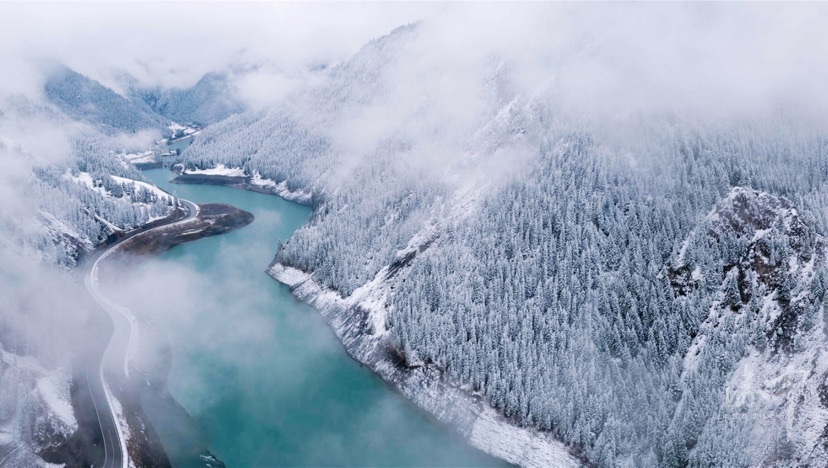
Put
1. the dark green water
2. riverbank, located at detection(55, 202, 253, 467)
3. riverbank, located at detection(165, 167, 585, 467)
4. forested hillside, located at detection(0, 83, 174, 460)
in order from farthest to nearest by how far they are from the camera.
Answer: the dark green water → riverbank, located at detection(165, 167, 585, 467) → riverbank, located at detection(55, 202, 253, 467) → forested hillside, located at detection(0, 83, 174, 460)

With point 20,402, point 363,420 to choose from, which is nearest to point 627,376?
point 363,420

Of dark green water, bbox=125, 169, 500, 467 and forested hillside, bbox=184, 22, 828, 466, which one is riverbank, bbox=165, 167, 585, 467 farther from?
forested hillside, bbox=184, 22, 828, 466

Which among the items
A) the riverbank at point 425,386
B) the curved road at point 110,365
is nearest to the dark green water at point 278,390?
the riverbank at point 425,386

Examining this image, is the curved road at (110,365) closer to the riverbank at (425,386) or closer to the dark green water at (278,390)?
the dark green water at (278,390)

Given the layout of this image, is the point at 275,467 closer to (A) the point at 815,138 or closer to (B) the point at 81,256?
(B) the point at 81,256

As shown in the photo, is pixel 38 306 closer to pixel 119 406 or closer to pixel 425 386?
pixel 119 406

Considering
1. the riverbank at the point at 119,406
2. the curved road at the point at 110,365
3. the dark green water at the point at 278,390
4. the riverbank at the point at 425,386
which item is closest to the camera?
the riverbank at the point at 119,406

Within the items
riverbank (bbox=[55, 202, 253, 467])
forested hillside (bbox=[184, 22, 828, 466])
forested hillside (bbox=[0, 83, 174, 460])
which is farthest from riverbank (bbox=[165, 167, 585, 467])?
forested hillside (bbox=[0, 83, 174, 460])
